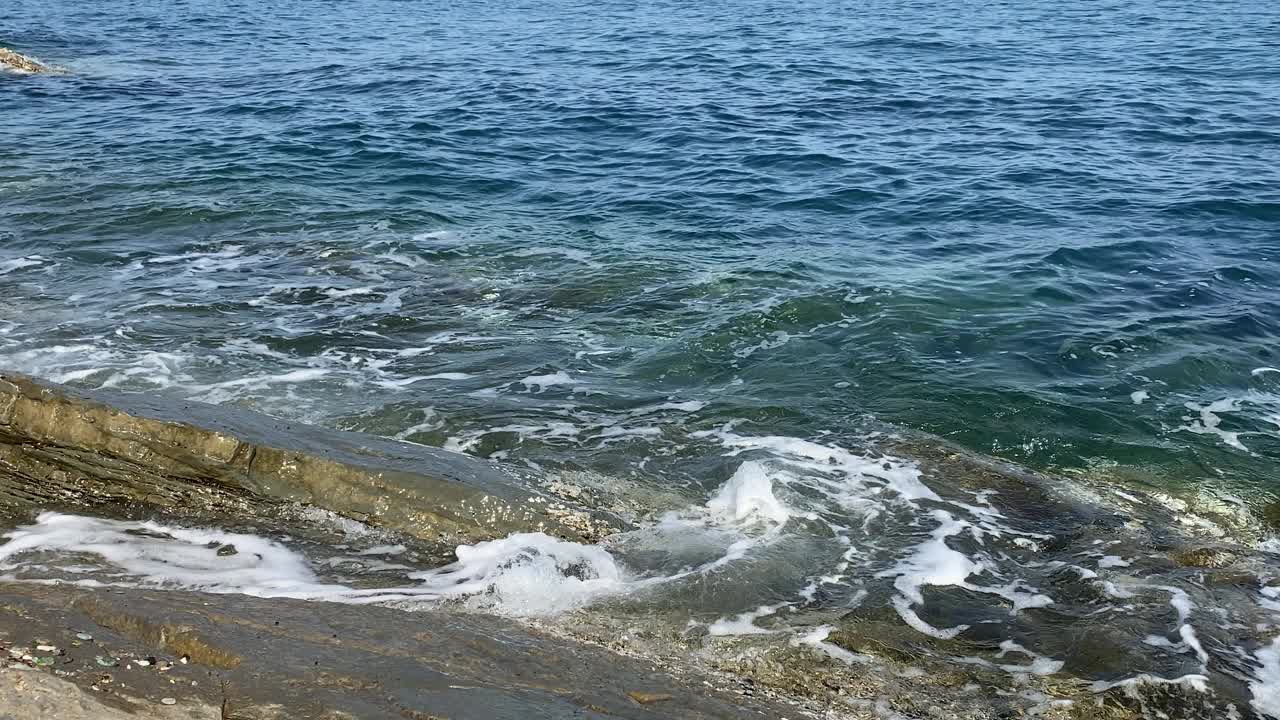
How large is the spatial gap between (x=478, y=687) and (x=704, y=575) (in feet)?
6.44

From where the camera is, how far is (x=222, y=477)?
711cm

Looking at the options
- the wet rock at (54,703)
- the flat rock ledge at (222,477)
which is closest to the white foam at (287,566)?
the flat rock ledge at (222,477)

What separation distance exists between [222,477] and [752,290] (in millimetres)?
6588

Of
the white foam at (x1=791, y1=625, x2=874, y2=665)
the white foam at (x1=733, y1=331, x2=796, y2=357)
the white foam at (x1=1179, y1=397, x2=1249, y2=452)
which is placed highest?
the white foam at (x1=791, y1=625, x2=874, y2=665)

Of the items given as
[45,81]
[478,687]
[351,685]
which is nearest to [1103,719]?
[478,687]

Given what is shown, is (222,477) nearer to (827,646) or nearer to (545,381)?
(545,381)

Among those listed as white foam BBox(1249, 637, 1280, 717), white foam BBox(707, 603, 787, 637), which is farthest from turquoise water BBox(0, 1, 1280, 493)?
white foam BBox(707, 603, 787, 637)

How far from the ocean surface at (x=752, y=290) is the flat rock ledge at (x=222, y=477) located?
31.1 inches

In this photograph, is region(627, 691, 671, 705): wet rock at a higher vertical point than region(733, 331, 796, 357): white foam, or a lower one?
higher

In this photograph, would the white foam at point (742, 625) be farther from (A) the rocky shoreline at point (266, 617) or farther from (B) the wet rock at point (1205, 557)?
(B) the wet rock at point (1205, 557)

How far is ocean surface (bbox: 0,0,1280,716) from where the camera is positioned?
7.39 m

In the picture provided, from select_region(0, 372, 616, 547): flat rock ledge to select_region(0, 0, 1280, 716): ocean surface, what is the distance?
790mm

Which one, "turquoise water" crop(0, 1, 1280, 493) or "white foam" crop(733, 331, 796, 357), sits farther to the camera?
"white foam" crop(733, 331, 796, 357)

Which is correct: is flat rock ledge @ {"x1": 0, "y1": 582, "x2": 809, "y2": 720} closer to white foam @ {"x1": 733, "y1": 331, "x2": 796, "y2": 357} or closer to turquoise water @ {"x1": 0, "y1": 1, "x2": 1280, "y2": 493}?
turquoise water @ {"x1": 0, "y1": 1, "x2": 1280, "y2": 493}
